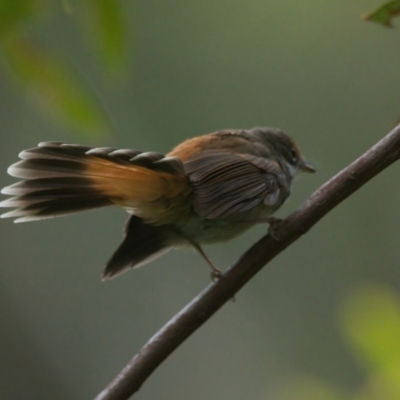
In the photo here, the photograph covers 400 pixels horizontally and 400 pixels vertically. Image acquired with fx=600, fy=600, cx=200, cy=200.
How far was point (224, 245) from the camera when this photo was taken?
495 centimetres

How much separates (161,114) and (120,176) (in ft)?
9.92

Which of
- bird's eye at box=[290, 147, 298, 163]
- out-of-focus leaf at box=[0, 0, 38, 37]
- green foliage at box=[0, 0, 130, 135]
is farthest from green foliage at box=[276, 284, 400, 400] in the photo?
bird's eye at box=[290, 147, 298, 163]

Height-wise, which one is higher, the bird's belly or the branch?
the bird's belly

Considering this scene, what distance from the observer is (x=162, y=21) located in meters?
→ 4.80

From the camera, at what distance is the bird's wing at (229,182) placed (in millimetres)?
2252

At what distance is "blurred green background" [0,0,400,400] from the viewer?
4.60 m

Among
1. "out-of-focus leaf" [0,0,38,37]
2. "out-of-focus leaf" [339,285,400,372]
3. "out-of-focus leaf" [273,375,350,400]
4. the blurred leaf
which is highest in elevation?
"out-of-focus leaf" [0,0,38,37]

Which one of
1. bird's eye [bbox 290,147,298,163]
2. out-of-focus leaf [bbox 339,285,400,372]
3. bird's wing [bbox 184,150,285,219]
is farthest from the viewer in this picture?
bird's eye [bbox 290,147,298,163]

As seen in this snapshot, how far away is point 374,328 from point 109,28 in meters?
0.97

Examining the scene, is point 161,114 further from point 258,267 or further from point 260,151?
point 258,267

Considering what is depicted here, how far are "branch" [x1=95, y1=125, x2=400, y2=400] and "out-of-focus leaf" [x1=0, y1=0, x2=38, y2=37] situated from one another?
98cm

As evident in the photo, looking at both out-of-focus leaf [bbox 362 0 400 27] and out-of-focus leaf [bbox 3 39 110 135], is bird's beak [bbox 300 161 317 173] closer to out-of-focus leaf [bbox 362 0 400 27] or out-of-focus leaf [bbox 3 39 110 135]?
out-of-focus leaf [bbox 362 0 400 27]

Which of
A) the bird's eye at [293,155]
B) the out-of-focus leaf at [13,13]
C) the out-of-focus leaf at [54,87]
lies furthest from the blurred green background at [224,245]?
the out-of-focus leaf at [13,13]

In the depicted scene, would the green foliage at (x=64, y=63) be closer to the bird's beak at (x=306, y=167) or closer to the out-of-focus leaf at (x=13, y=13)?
the out-of-focus leaf at (x=13, y=13)
